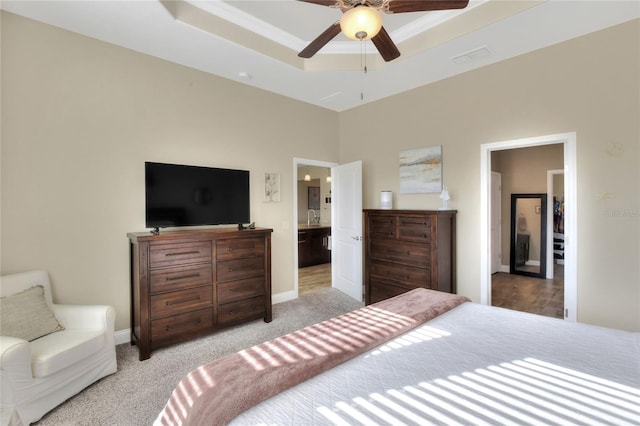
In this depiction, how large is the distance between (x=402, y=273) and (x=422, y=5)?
2789 millimetres

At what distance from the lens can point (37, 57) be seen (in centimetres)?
264

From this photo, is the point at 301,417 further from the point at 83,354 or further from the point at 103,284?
the point at 103,284

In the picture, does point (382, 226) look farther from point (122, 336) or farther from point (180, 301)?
point (122, 336)

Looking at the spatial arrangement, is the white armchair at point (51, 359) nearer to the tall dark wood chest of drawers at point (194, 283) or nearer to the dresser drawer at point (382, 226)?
the tall dark wood chest of drawers at point (194, 283)

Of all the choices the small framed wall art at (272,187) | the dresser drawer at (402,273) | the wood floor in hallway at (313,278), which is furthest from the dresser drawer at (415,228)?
the wood floor in hallway at (313,278)

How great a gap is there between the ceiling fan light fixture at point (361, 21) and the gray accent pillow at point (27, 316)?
118 inches

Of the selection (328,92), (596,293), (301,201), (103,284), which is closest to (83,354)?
(103,284)

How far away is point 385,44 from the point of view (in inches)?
84.8

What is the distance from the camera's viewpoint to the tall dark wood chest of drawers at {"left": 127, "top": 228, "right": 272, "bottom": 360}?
275 centimetres

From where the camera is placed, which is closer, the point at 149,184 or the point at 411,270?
the point at 149,184

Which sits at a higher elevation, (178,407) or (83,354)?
(178,407)

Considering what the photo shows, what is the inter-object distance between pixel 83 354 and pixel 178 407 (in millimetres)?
1582

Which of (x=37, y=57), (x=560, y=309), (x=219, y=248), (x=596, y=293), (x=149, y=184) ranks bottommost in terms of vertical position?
(x=560, y=309)

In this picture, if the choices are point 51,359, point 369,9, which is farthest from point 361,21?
point 51,359
